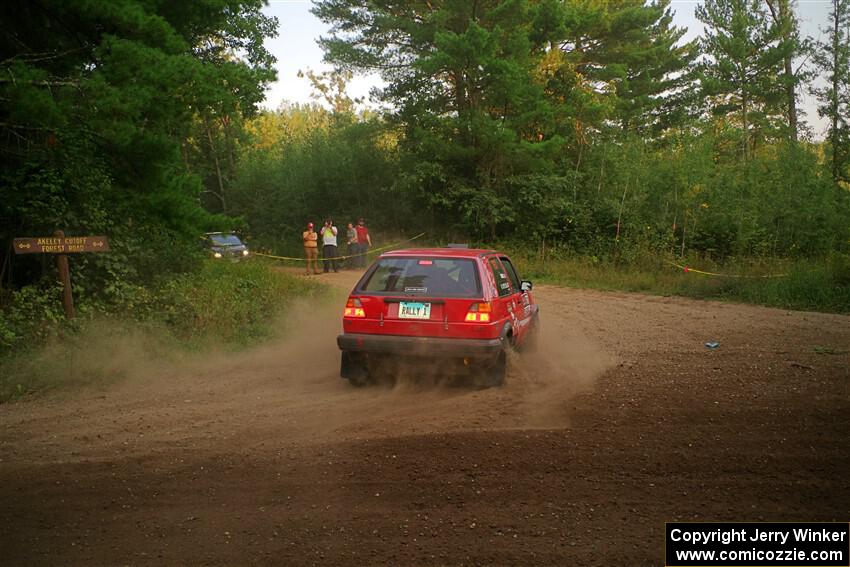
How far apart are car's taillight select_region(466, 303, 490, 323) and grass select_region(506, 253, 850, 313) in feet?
34.7

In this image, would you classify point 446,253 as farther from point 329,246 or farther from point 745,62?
point 745,62

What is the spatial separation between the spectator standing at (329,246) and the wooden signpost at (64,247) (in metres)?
14.6

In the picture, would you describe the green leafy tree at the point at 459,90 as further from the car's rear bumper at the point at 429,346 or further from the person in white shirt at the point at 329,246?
the car's rear bumper at the point at 429,346

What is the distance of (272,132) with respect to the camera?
55.9m

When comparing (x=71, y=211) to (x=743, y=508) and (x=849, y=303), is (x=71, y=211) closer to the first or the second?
(x=743, y=508)

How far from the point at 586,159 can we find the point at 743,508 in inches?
1004

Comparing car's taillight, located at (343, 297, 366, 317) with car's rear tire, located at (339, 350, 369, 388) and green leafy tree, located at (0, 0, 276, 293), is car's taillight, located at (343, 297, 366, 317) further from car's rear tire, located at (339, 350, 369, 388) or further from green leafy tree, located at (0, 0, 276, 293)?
green leafy tree, located at (0, 0, 276, 293)

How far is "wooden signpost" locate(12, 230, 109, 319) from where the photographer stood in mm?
8898

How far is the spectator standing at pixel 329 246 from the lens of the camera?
2403 centimetres

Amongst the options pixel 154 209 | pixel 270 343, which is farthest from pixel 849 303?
pixel 154 209

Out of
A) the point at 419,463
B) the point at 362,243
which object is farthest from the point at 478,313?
the point at 362,243

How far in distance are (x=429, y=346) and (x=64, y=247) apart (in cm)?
565

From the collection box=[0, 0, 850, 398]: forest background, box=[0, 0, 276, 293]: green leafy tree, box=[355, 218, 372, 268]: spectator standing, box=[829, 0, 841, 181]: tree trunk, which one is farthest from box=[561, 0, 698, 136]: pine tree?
box=[0, 0, 276, 293]: green leafy tree

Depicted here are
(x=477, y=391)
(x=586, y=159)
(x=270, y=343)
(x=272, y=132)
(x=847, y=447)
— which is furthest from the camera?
(x=272, y=132)
